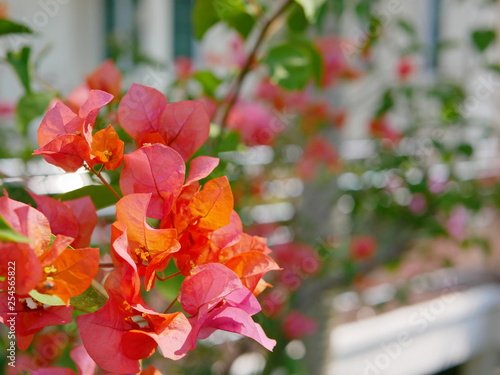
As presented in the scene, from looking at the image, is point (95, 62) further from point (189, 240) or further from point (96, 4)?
point (189, 240)

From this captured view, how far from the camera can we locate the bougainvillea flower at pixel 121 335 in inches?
11.4

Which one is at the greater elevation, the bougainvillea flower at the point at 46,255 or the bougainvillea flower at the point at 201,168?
the bougainvillea flower at the point at 201,168

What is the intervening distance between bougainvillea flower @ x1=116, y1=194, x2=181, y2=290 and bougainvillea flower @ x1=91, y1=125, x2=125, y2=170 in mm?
44

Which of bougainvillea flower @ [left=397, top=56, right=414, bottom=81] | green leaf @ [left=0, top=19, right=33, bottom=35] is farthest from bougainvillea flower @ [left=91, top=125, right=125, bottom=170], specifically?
bougainvillea flower @ [left=397, top=56, right=414, bottom=81]

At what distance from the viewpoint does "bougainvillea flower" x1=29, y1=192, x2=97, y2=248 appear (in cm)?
36

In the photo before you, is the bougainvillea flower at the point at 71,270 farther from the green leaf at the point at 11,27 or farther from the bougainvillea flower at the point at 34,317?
the green leaf at the point at 11,27

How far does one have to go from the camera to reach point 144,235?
31cm

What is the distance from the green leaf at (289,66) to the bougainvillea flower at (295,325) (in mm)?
787

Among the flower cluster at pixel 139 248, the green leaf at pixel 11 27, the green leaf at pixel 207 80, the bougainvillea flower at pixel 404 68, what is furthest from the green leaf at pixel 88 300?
the bougainvillea flower at pixel 404 68

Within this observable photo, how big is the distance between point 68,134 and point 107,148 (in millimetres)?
26

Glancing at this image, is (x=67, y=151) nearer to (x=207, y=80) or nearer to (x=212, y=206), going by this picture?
(x=212, y=206)

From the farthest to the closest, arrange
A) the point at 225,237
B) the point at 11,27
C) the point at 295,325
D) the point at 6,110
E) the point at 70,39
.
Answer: the point at 70,39, the point at 6,110, the point at 295,325, the point at 11,27, the point at 225,237

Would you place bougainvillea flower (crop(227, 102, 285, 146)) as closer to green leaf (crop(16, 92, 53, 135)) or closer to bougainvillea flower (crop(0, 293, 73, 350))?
green leaf (crop(16, 92, 53, 135))

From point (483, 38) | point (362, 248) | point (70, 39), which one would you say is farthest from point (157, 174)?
point (70, 39)
